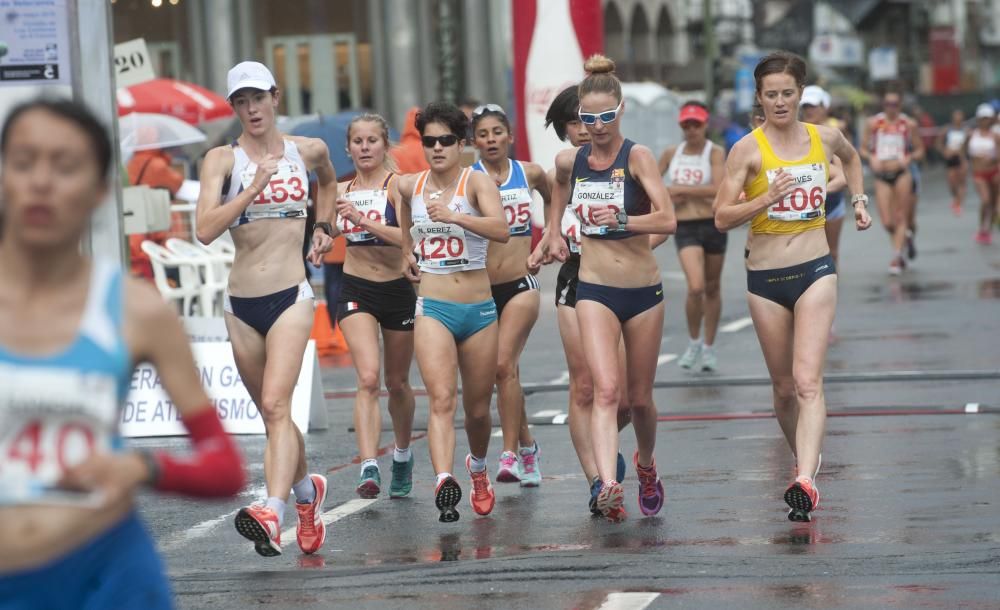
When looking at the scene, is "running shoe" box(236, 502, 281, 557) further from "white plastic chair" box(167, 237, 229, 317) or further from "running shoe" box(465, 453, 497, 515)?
"white plastic chair" box(167, 237, 229, 317)

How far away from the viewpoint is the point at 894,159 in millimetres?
22578

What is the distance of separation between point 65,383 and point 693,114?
1091cm

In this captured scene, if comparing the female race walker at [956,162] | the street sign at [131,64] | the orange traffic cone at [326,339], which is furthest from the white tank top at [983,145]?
the street sign at [131,64]

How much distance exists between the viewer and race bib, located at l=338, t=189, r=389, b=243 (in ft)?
31.3

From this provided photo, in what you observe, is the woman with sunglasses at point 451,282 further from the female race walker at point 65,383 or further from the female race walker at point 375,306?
the female race walker at point 65,383

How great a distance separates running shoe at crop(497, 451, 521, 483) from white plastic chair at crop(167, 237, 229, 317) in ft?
28.4

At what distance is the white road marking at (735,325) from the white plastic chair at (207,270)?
15.7 feet

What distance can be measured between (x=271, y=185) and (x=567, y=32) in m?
15.3

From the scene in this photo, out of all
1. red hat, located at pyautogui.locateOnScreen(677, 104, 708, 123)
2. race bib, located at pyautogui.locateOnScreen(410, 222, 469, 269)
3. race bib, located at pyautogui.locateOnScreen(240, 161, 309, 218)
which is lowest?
race bib, located at pyautogui.locateOnScreen(410, 222, 469, 269)

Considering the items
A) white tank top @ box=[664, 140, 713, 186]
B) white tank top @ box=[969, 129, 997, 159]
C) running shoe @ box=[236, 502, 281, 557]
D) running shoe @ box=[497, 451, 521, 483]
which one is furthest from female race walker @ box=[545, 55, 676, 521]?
white tank top @ box=[969, 129, 997, 159]

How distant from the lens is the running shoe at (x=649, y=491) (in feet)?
27.9

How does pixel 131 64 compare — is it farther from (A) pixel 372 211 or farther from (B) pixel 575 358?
(B) pixel 575 358

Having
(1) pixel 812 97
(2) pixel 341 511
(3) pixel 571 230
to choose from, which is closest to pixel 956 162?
(1) pixel 812 97

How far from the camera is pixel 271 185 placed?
8.12m
